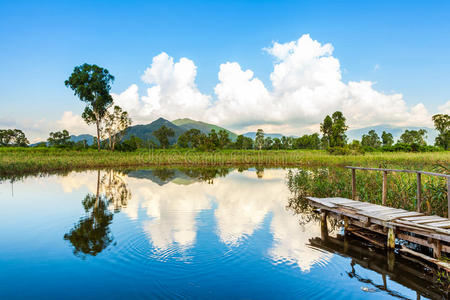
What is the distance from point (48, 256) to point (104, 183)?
1239 centimetres

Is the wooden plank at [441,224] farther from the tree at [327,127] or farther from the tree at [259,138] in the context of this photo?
the tree at [259,138]


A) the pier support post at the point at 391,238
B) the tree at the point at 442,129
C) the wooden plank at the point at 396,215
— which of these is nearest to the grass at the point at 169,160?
the wooden plank at the point at 396,215

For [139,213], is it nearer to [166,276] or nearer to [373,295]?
[166,276]

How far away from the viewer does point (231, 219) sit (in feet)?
31.4

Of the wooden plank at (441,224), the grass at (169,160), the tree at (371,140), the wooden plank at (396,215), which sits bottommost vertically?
the wooden plank at (396,215)

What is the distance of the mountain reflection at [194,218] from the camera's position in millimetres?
6965

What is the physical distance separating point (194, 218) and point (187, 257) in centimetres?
338

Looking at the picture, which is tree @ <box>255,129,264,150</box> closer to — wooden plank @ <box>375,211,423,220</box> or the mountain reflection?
the mountain reflection

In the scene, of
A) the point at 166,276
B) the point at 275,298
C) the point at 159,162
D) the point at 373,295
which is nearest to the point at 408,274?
the point at 373,295

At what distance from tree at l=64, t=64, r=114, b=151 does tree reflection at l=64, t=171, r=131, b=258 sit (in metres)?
30.1

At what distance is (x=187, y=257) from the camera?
6227 millimetres

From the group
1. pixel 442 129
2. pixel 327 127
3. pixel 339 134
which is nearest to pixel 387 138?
pixel 442 129

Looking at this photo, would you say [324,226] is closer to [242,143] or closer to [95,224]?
[95,224]

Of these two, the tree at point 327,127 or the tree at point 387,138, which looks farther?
the tree at point 387,138
